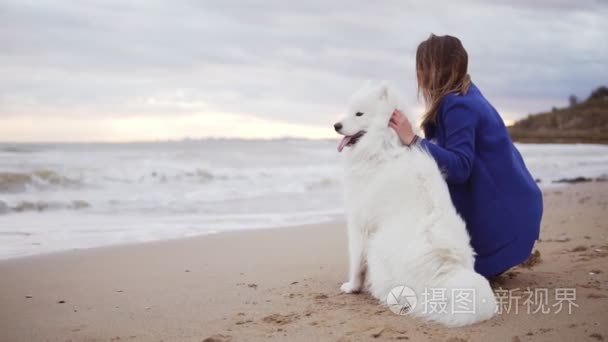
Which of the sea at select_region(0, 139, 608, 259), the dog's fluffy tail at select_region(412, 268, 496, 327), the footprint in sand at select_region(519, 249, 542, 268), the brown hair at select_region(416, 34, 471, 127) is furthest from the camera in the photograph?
the sea at select_region(0, 139, 608, 259)

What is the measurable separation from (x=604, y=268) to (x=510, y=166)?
1.26m

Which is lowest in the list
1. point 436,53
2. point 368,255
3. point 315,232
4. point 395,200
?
point 315,232

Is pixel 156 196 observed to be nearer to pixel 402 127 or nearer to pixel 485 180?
pixel 402 127

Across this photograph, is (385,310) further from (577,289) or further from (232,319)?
(577,289)

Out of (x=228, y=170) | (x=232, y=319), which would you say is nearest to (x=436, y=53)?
(x=232, y=319)

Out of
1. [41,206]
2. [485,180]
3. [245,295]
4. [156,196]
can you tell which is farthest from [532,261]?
[156,196]

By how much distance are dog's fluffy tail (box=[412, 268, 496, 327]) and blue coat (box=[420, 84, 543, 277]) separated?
24.8 inches

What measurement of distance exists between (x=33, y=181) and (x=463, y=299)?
365 inches

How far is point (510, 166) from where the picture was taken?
3316 millimetres

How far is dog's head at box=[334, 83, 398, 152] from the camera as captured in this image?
127 inches

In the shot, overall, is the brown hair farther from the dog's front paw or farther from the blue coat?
the dog's front paw

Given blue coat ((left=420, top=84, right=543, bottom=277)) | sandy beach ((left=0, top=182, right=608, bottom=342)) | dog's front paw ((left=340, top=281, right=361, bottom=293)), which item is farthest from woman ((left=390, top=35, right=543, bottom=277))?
dog's front paw ((left=340, top=281, right=361, bottom=293))

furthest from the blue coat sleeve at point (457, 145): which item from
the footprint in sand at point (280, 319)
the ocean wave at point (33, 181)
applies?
the ocean wave at point (33, 181)
